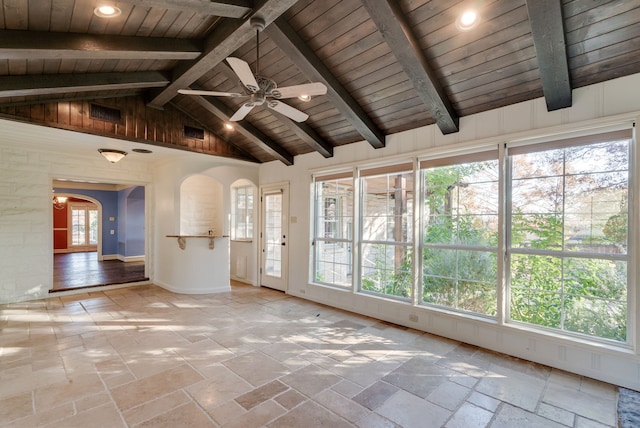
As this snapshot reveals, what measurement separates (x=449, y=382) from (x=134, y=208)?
1018 cm

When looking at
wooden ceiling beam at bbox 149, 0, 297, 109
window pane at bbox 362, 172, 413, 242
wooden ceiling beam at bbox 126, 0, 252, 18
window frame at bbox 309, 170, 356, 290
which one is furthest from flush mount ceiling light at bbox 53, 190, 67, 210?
wooden ceiling beam at bbox 126, 0, 252, 18

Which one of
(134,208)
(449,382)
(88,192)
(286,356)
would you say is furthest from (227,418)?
(88,192)

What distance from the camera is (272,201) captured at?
628 centimetres

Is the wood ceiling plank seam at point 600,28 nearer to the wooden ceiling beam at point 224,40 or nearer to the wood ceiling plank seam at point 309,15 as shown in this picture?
the wood ceiling plank seam at point 309,15

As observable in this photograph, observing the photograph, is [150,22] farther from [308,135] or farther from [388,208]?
[388,208]

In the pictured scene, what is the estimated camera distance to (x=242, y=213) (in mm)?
7152

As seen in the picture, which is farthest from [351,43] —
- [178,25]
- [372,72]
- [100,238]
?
[100,238]

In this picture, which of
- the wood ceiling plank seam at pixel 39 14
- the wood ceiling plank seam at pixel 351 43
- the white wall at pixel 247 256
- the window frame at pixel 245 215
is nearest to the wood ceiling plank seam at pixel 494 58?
the wood ceiling plank seam at pixel 351 43

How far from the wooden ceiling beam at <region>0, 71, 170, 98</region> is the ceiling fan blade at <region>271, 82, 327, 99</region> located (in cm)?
223

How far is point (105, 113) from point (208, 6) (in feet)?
9.40

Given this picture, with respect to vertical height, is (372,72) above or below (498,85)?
above

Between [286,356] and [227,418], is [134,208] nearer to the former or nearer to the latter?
[286,356]

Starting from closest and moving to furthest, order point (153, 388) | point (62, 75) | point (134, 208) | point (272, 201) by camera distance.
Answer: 1. point (153, 388)
2. point (62, 75)
3. point (272, 201)
4. point (134, 208)

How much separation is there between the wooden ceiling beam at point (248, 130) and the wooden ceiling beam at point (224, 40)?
462 mm
